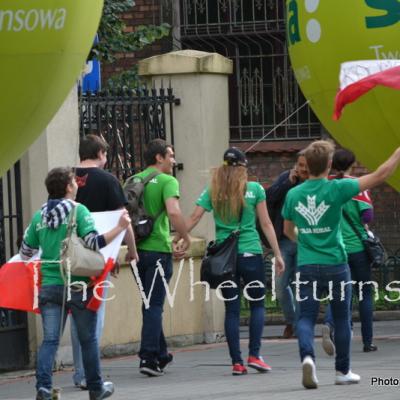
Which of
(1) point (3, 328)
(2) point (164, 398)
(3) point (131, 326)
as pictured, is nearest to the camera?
(2) point (164, 398)

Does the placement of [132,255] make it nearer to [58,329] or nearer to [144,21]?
[58,329]

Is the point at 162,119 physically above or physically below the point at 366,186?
above

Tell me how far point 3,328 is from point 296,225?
2979 millimetres

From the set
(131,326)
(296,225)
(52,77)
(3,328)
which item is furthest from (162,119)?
(52,77)

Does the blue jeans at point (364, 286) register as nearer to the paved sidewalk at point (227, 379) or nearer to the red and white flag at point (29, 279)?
the paved sidewalk at point (227, 379)

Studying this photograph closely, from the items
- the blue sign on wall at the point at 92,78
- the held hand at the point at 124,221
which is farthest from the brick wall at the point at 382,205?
the held hand at the point at 124,221

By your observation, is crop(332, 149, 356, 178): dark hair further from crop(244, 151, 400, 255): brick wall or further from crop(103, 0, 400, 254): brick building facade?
crop(103, 0, 400, 254): brick building facade

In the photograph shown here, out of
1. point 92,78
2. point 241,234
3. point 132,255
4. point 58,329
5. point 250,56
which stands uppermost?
point 250,56

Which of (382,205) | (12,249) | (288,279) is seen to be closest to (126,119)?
(12,249)

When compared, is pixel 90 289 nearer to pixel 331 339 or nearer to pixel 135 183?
pixel 135 183

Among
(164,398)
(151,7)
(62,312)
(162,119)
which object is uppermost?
(151,7)

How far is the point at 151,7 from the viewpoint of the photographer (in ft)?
64.6

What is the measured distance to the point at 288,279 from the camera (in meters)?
12.4

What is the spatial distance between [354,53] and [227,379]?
2.50 meters
